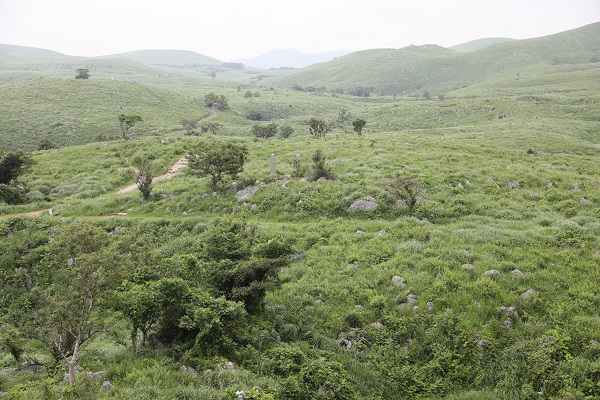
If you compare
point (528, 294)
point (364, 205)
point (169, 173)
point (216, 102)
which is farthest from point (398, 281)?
point (216, 102)

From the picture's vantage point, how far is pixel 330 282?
43.9 ft

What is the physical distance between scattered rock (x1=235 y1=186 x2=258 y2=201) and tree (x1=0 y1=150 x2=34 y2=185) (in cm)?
1930

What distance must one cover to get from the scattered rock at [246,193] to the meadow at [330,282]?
352 mm

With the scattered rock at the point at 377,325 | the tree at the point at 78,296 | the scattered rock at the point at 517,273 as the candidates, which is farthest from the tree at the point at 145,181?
the scattered rock at the point at 517,273

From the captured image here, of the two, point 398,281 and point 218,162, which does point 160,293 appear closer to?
point 398,281

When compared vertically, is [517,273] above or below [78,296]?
below

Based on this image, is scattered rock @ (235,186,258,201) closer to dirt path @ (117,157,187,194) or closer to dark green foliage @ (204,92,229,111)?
dirt path @ (117,157,187,194)

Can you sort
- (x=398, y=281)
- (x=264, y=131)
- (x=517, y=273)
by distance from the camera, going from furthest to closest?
Result: (x=264, y=131)
(x=398, y=281)
(x=517, y=273)

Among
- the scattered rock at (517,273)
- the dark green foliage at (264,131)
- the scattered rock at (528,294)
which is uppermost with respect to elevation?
the dark green foliage at (264,131)

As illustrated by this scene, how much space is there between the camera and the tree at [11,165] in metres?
26.0

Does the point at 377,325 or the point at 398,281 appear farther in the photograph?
the point at 398,281

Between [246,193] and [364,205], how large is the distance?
8355 mm

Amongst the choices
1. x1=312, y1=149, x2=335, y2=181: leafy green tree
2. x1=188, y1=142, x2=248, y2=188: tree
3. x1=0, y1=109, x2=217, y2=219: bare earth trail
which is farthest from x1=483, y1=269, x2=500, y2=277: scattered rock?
x1=0, y1=109, x2=217, y2=219: bare earth trail

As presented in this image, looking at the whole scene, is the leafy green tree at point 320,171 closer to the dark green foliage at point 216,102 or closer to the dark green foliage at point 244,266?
the dark green foliage at point 244,266
